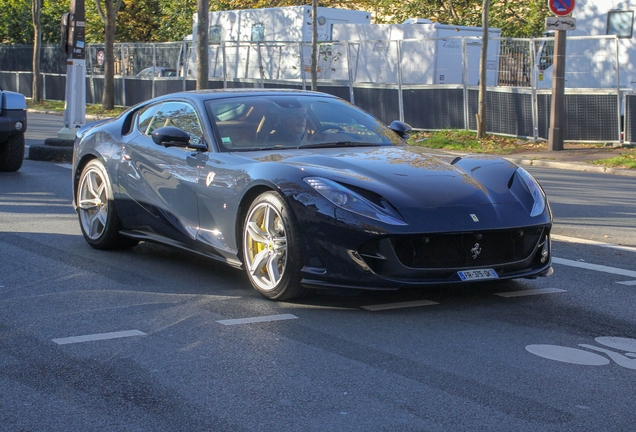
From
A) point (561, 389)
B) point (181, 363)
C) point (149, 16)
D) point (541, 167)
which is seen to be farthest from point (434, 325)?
point (149, 16)

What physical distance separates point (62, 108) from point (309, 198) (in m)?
33.1

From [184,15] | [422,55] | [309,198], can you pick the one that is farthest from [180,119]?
[184,15]

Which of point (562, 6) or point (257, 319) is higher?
point (562, 6)

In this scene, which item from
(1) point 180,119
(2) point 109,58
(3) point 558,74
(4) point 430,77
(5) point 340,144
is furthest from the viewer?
(2) point 109,58

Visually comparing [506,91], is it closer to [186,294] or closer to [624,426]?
[186,294]

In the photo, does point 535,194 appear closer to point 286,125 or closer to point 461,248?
point 461,248

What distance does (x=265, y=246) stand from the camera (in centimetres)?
581

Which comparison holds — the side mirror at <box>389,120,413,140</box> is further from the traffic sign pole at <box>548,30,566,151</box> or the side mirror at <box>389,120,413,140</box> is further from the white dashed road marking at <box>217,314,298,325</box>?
the traffic sign pole at <box>548,30,566,151</box>

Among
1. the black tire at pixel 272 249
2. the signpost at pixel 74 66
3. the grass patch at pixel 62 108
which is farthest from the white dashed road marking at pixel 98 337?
the grass patch at pixel 62 108

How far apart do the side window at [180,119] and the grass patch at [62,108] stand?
1037 inches

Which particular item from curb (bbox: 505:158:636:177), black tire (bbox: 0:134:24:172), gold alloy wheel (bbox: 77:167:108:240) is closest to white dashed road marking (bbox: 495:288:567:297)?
gold alloy wheel (bbox: 77:167:108:240)

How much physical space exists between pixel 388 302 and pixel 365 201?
0.73 metres

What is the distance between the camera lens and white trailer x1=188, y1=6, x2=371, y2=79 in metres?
28.9

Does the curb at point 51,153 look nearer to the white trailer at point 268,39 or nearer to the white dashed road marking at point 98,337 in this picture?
the white dashed road marking at point 98,337
